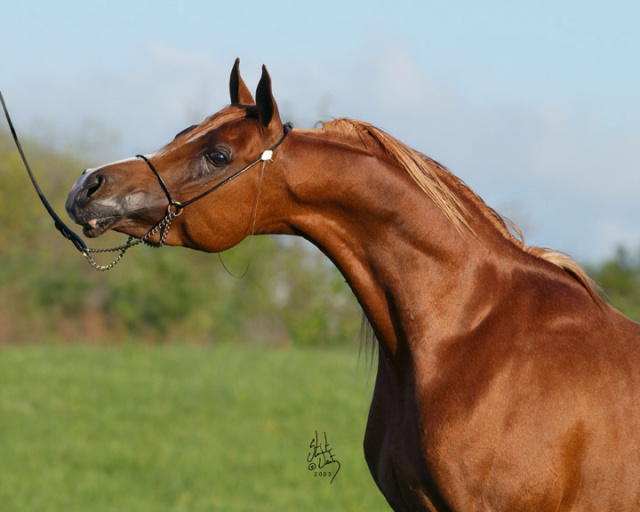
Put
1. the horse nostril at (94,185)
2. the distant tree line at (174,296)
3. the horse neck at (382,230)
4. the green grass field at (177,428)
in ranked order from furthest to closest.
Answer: the distant tree line at (174,296)
the green grass field at (177,428)
the horse neck at (382,230)
the horse nostril at (94,185)

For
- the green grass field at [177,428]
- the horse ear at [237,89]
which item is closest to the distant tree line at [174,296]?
the green grass field at [177,428]

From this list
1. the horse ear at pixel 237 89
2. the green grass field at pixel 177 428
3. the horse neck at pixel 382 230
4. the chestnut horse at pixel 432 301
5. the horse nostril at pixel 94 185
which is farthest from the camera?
the green grass field at pixel 177 428

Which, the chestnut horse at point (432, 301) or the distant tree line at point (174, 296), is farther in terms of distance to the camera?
the distant tree line at point (174, 296)

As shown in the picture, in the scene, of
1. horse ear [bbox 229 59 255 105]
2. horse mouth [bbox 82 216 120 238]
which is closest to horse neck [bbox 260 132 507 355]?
horse ear [bbox 229 59 255 105]

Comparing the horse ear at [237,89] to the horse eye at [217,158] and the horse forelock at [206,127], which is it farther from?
the horse eye at [217,158]

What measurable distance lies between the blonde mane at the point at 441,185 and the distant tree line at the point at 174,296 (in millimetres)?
19296

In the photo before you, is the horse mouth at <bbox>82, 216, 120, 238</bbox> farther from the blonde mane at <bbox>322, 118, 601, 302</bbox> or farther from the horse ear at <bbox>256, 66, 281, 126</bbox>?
the blonde mane at <bbox>322, 118, 601, 302</bbox>

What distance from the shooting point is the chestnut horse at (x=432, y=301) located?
10.9ft

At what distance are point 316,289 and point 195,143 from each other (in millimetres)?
22891

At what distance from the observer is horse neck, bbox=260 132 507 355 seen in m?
3.55

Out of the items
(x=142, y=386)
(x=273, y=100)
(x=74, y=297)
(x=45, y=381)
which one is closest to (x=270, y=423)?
(x=142, y=386)

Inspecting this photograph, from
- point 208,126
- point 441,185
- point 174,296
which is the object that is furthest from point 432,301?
point 174,296

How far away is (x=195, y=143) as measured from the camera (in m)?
3.55

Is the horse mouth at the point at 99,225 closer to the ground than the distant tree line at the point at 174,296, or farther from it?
closer to the ground
